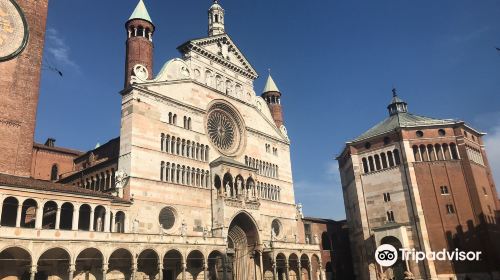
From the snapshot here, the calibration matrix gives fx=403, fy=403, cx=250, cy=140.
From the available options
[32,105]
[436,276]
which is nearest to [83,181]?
[32,105]

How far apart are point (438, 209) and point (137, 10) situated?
38348 millimetres

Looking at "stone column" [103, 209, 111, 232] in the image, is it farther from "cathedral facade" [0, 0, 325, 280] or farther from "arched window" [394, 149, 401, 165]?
"arched window" [394, 149, 401, 165]

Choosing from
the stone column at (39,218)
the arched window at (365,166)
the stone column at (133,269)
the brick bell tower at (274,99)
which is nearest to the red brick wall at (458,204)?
the arched window at (365,166)

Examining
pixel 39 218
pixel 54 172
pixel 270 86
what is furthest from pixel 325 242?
pixel 39 218

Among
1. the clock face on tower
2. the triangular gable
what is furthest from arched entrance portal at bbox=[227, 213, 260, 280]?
the clock face on tower

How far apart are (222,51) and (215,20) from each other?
630 cm

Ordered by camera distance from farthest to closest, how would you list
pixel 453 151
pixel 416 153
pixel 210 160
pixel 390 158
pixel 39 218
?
pixel 390 158
pixel 416 153
pixel 453 151
pixel 210 160
pixel 39 218

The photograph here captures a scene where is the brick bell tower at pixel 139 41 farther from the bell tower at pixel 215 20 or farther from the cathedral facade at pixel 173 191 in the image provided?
the bell tower at pixel 215 20

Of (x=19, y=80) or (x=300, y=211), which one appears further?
(x=300, y=211)

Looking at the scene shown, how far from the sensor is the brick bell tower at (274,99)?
181 feet

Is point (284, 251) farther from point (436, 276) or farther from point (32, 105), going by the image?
point (32, 105)

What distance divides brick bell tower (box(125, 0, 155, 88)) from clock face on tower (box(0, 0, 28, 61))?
343 inches

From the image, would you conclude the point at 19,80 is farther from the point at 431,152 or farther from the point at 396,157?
the point at 431,152

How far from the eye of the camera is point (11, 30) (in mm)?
33000
